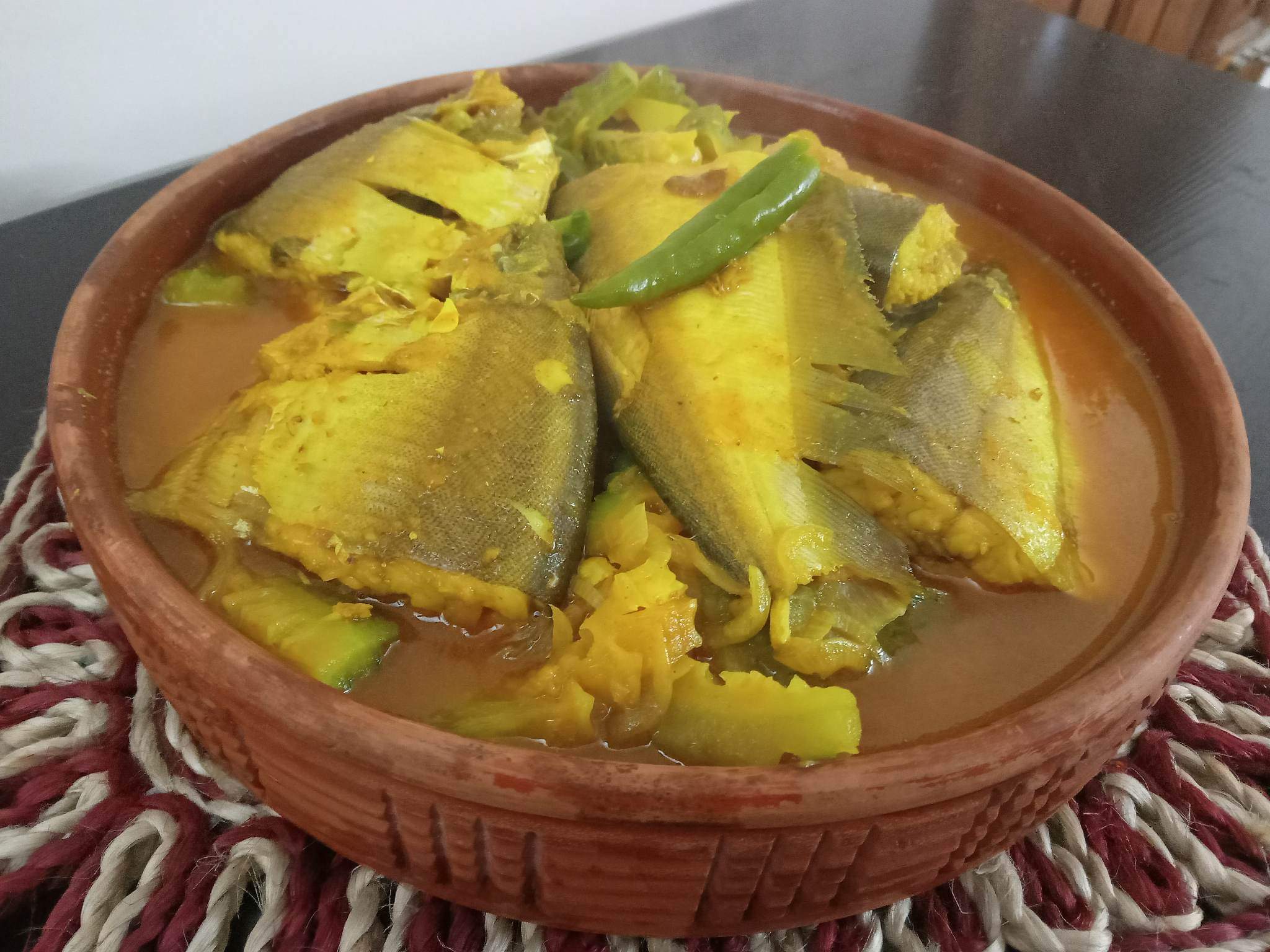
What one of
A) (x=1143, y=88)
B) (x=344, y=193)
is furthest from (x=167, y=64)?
(x=1143, y=88)

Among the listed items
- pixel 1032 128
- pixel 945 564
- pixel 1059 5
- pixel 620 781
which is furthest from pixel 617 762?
pixel 1059 5

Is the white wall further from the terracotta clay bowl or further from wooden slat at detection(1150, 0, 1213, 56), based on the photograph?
wooden slat at detection(1150, 0, 1213, 56)

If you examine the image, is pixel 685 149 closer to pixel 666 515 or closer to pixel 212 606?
pixel 666 515

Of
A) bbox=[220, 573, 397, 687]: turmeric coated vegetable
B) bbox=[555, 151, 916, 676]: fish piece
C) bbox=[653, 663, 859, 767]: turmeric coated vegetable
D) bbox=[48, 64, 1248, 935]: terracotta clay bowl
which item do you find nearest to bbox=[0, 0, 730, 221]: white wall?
bbox=[48, 64, 1248, 935]: terracotta clay bowl

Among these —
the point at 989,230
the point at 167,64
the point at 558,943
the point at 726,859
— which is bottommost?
the point at 558,943

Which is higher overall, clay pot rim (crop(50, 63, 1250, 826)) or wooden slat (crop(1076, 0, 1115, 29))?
clay pot rim (crop(50, 63, 1250, 826))

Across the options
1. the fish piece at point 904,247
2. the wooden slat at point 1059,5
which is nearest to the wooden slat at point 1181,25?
the wooden slat at point 1059,5
